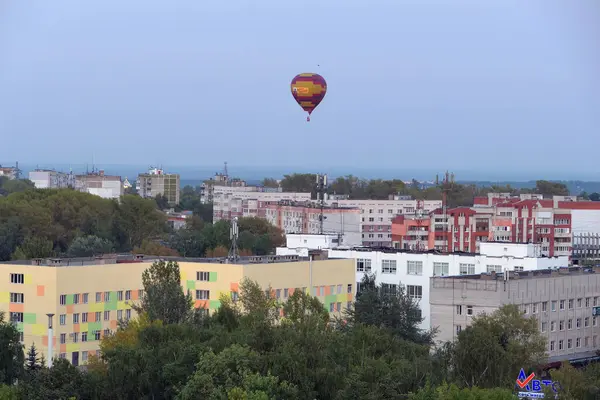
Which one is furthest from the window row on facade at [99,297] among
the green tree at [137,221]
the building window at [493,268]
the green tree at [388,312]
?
the green tree at [137,221]

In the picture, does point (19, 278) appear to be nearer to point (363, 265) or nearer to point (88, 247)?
point (363, 265)

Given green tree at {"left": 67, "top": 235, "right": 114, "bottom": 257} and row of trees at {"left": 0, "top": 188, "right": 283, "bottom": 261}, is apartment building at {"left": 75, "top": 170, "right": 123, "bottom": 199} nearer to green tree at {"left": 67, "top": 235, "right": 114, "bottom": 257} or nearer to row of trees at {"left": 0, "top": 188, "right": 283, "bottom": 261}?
row of trees at {"left": 0, "top": 188, "right": 283, "bottom": 261}

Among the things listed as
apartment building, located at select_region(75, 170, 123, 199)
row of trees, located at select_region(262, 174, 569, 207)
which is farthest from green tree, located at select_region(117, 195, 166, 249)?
row of trees, located at select_region(262, 174, 569, 207)

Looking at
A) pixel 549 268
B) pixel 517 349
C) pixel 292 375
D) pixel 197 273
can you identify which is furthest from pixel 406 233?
pixel 292 375

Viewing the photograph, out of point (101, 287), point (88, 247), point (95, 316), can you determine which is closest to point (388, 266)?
point (101, 287)

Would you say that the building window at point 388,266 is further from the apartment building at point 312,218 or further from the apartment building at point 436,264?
the apartment building at point 312,218

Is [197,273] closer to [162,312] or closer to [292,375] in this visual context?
[162,312]
